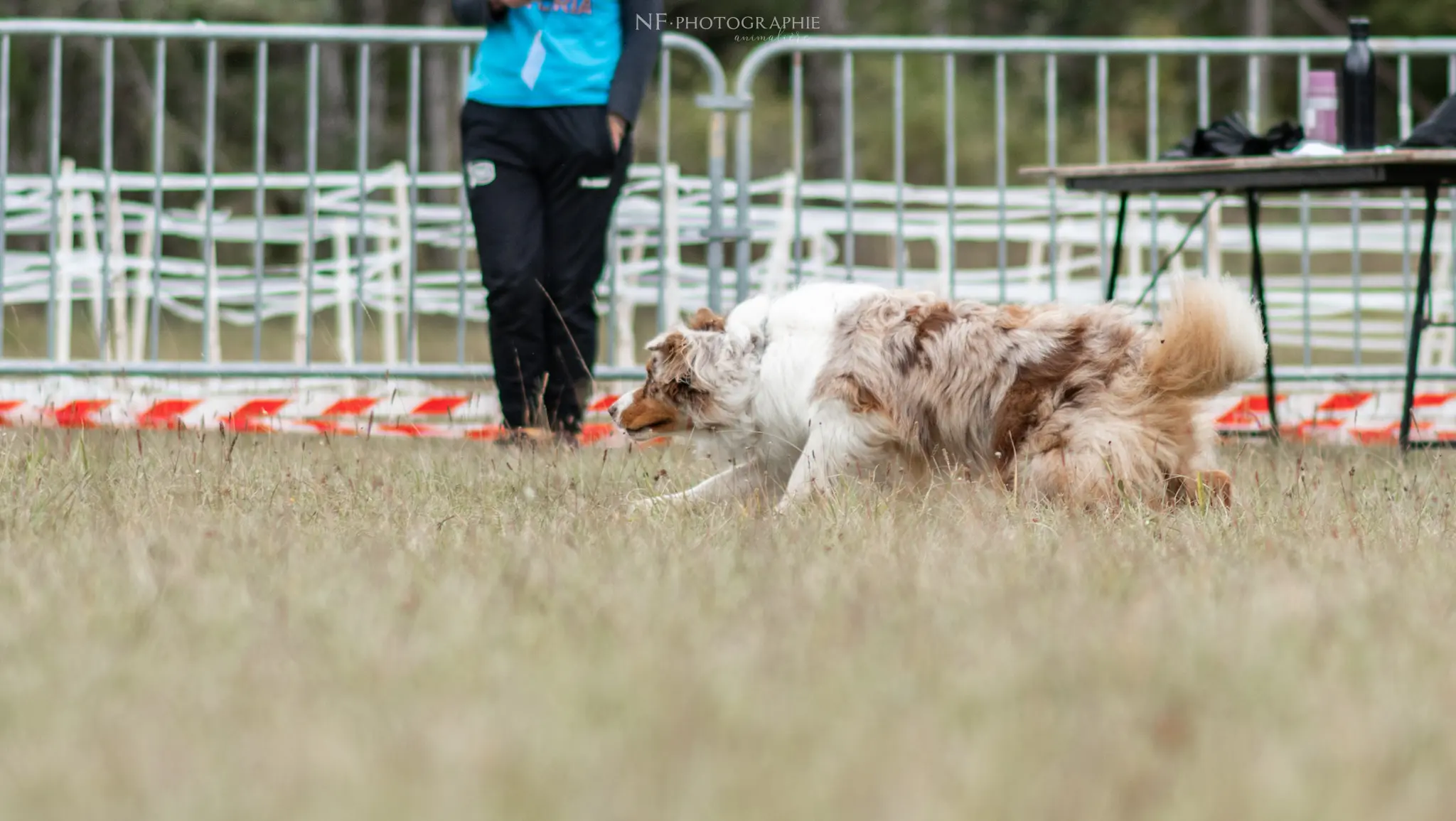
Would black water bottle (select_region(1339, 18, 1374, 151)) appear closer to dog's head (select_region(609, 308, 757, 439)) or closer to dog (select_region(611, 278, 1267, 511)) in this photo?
dog (select_region(611, 278, 1267, 511))

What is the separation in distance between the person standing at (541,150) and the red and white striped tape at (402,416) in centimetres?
39

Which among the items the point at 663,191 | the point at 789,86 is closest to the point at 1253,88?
the point at 663,191

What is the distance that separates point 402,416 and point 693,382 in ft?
8.92

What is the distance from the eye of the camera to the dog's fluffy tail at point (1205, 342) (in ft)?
14.4

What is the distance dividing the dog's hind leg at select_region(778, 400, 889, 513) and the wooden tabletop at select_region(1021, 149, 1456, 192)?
178 cm

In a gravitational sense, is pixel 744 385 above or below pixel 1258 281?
below

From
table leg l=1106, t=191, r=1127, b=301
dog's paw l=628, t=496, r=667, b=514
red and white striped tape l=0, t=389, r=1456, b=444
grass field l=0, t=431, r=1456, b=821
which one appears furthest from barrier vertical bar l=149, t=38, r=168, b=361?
table leg l=1106, t=191, r=1127, b=301

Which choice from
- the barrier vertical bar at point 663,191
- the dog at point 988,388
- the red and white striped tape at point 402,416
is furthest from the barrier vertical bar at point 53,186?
the dog at point 988,388

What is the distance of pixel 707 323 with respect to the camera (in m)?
4.97

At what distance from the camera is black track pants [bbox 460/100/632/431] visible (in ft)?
20.6

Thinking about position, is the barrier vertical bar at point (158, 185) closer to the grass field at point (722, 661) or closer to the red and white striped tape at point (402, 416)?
the red and white striped tape at point (402, 416)

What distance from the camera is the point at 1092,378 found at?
4.56m

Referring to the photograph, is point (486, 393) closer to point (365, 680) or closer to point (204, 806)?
A: point (365, 680)

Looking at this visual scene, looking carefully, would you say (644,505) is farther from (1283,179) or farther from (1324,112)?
(1324,112)
